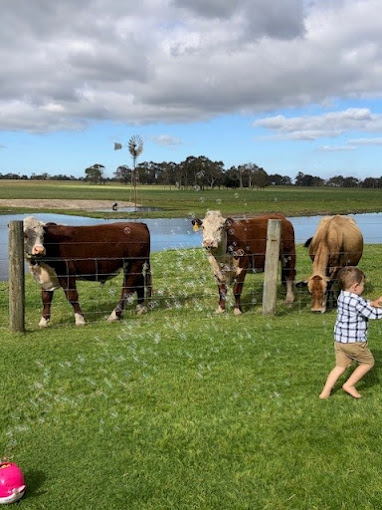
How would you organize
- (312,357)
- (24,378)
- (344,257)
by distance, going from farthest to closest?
(344,257)
(312,357)
(24,378)

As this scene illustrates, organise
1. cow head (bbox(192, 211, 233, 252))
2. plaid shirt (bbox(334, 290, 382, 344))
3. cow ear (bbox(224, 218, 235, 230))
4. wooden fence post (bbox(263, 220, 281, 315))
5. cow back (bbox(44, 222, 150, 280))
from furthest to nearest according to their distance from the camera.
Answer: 1. cow ear (bbox(224, 218, 235, 230))
2. cow head (bbox(192, 211, 233, 252))
3. wooden fence post (bbox(263, 220, 281, 315))
4. cow back (bbox(44, 222, 150, 280))
5. plaid shirt (bbox(334, 290, 382, 344))

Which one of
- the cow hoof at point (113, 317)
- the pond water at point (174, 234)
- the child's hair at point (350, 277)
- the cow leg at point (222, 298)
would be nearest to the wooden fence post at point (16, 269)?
the cow hoof at point (113, 317)

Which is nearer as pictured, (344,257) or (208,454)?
(208,454)

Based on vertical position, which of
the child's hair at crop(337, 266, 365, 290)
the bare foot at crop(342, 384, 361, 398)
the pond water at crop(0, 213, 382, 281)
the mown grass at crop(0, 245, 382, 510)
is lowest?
the pond water at crop(0, 213, 382, 281)

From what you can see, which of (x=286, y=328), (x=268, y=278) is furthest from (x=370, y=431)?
(x=268, y=278)

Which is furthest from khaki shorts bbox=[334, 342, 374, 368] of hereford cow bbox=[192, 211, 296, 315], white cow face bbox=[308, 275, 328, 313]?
hereford cow bbox=[192, 211, 296, 315]

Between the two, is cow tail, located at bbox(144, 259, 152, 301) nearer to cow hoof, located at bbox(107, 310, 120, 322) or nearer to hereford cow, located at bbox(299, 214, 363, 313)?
cow hoof, located at bbox(107, 310, 120, 322)

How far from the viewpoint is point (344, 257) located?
36.7ft

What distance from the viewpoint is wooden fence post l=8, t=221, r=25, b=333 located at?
26.7ft

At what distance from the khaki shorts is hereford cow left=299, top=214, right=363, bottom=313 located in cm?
423

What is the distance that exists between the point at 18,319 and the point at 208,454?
4758 mm

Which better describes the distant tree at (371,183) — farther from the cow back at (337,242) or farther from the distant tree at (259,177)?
the cow back at (337,242)

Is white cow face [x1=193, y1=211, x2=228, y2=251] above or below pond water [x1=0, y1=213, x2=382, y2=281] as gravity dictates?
above

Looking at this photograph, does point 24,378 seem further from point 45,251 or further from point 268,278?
point 268,278
